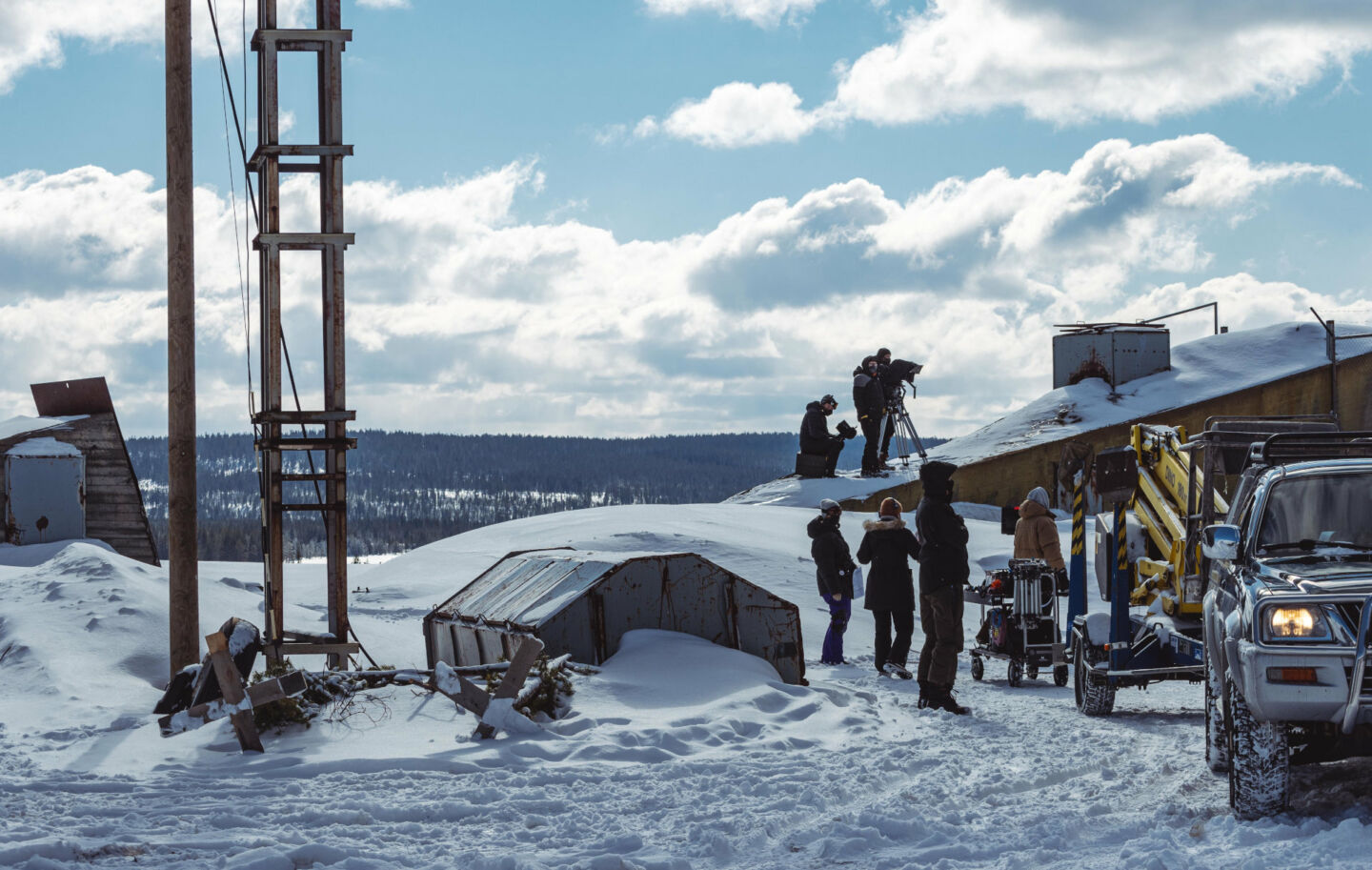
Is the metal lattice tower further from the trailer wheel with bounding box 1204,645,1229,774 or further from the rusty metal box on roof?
the rusty metal box on roof

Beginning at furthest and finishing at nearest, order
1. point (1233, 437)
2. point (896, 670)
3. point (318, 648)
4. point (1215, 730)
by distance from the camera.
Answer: point (896, 670) < point (318, 648) < point (1233, 437) < point (1215, 730)

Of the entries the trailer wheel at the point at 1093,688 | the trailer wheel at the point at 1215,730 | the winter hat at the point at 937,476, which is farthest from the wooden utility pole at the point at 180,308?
the trailer wheel at the point at 1215,730

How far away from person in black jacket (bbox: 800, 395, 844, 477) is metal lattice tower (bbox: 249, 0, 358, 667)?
55.6ft

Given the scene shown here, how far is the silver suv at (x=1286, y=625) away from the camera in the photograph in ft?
19.8

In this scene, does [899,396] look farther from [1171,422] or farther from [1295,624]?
[1295,624]

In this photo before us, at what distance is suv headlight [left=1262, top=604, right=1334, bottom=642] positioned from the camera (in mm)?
6109

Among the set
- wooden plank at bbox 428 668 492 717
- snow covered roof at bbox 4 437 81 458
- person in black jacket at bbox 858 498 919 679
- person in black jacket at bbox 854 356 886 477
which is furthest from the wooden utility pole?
person in black jacket at bbox 854 356 886 477

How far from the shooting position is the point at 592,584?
461 inches

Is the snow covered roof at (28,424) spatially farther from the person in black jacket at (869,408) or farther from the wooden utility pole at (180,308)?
the person in black jacket at (869,408)

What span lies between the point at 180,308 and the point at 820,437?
64.5ft

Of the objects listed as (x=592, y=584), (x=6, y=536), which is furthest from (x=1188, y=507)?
(x=6, y=536)

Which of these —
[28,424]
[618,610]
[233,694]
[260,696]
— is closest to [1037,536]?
[618,610]

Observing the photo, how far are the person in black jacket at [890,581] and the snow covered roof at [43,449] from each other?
1646 centimetres

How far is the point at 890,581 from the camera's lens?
509 inches
